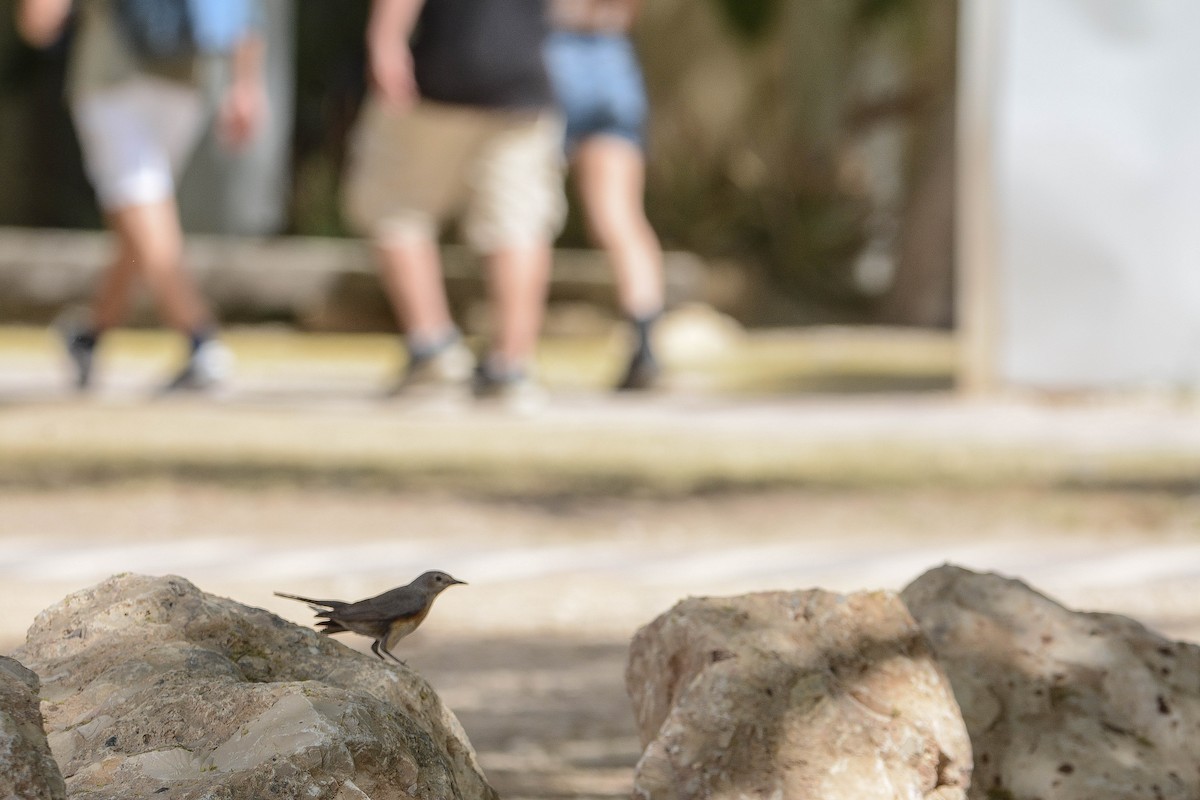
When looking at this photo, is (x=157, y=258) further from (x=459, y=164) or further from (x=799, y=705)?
Answer: (x=799, y=705)

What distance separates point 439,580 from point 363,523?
9.69 feet

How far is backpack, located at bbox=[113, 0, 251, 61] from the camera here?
24.0 feet

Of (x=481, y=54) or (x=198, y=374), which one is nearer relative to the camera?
(x=481, y=54)

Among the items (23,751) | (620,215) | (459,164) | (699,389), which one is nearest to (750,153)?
(699,389)

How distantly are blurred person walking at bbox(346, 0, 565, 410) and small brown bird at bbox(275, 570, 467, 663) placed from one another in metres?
4.99

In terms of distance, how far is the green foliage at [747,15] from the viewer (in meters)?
15.7

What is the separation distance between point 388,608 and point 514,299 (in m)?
5.06

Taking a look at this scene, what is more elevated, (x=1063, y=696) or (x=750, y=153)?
(x=750, y=153)

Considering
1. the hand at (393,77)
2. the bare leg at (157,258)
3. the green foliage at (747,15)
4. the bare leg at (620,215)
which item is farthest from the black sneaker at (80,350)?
the green foliage at (747,15)

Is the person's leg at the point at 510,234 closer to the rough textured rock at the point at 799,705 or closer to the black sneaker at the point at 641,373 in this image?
the black sneaker at the point at 641,373

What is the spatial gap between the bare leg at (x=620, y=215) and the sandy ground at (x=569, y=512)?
1.39 feet

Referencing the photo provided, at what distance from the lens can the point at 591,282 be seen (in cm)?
1223

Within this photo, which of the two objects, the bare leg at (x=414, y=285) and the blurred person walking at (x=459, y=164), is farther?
the bare leg at (x=414, y=285)

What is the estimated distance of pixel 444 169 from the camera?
755 centimetres
